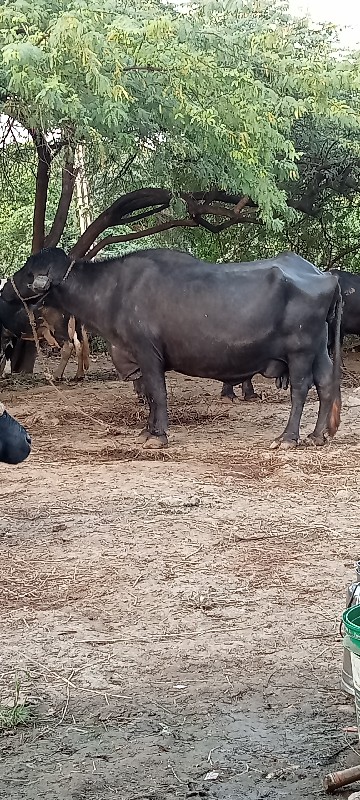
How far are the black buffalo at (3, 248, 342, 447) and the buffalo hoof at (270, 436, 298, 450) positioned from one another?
0.02 metres

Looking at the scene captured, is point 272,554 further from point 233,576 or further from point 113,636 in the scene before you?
point 113,636

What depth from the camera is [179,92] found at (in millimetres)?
7910

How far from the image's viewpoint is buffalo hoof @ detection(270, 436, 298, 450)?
880 centimetres

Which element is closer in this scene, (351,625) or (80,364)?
(351,625)

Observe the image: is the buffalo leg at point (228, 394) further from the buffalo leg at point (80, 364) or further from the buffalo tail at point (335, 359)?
the buffalo tail at point (335, 359)

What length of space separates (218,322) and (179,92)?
2175mm

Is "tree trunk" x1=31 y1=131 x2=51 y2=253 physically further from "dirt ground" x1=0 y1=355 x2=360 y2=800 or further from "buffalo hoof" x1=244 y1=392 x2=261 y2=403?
"dirt ground" x1=0 y1=355 x2=360 y2=800

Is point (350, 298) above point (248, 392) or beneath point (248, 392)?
above

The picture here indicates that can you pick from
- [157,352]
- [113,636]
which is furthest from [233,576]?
[157,352]

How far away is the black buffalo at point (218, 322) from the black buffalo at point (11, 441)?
3.47m

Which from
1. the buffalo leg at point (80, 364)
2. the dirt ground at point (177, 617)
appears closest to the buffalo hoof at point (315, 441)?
the dirt ground at point (177, 617)

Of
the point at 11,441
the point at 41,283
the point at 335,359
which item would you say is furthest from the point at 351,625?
the point at 41,283

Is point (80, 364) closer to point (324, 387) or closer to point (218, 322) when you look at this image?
point (218, 322)

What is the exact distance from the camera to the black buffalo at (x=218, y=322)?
896cm
